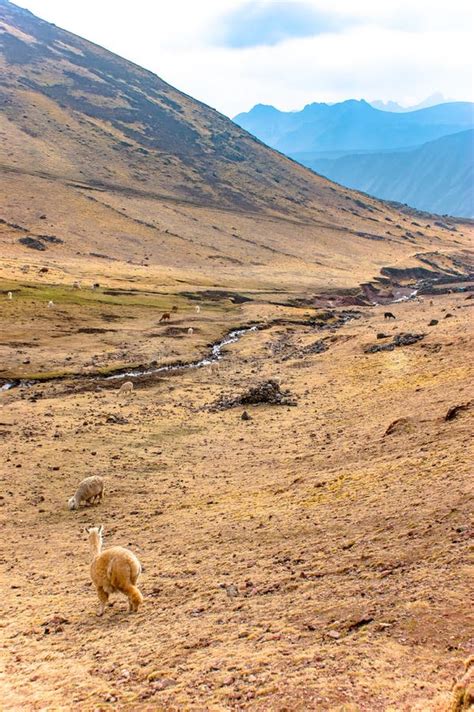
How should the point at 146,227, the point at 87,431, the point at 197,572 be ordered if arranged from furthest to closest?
the point at 146,227
the point at 87,431
the point at 197,572

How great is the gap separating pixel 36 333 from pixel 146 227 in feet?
301

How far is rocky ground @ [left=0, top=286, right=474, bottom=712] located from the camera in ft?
32.3

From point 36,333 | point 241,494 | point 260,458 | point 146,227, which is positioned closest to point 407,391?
point 260,458

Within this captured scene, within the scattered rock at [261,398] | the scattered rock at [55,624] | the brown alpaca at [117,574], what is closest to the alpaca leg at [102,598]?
the brown alpaca at [117,574]

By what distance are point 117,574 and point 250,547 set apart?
14.3 feet

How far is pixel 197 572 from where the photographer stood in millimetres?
15289

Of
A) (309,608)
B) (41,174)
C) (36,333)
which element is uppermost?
(41,174)

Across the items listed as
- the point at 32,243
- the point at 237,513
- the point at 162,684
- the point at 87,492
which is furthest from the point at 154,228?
the point at 162,684

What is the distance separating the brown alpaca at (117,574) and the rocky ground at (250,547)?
411 mm

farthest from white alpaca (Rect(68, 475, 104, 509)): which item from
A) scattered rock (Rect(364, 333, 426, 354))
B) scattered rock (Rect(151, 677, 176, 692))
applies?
scattered rock (Rect(364, 333, 426, 354))

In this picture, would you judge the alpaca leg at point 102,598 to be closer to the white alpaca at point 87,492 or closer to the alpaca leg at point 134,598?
the alpaca leg at point 134,598

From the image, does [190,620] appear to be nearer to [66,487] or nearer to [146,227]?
[66,487]

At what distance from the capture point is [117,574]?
13391mm

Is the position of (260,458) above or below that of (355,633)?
below
